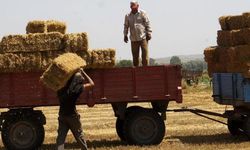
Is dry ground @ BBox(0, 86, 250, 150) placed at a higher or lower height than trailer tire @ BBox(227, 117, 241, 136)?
lower

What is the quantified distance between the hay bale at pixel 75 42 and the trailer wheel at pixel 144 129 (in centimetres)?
213

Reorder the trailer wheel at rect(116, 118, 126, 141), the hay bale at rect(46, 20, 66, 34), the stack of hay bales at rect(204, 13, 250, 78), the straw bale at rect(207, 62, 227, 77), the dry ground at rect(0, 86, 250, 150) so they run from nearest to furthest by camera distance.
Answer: the dry ground at rect(0, 86, 250, 150), the hay bale at rect(46, 20, 66, 34), the stack of hay bales at rect(204, 13, 250, 78), the trailer wheel at rect(116, 118, 126, 141), the straw bale at rect(207, 62, 227, 77)

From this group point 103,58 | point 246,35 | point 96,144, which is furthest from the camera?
point 246,35

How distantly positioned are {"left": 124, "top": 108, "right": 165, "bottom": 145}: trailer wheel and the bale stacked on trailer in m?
2.88

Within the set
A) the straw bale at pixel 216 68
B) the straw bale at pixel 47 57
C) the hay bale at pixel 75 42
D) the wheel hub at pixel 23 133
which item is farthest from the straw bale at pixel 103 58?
the straw bale at pixel 216 68

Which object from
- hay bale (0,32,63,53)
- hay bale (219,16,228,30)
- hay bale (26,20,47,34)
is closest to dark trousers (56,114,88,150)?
hay bale (0,32,63,53)

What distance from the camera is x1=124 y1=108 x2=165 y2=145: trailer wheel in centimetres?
1403

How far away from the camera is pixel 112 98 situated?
45.9ft

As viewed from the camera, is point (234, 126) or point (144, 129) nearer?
point (144, 129)

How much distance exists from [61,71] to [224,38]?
237 inches

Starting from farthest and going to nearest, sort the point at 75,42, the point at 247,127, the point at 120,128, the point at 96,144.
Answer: the point at 120,128 → the point at 96,144 → the point at 247,127 → the point at 75,42

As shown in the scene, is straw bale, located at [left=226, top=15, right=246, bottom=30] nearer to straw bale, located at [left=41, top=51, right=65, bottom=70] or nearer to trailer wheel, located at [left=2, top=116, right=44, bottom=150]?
straw bale, located at [left=41, top=51, right=65, bottom=70]

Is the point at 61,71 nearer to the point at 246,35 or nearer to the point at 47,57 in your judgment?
the point at 47,57

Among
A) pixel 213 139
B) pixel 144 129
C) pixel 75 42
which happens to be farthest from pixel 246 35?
pixel 75 42
